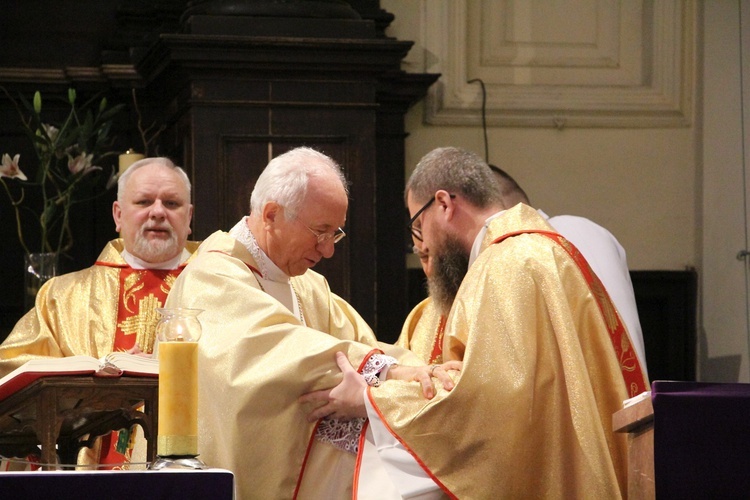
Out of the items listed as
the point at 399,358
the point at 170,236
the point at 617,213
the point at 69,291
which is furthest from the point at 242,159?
the point at 617,213

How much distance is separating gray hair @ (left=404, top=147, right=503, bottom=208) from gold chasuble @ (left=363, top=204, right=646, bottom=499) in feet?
1.58

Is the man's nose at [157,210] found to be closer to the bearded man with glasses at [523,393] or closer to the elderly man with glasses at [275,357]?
the elderly man with glasses at [275,357]

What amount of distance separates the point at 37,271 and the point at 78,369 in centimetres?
234

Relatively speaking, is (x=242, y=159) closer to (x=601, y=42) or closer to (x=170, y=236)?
(x=170, y=236)

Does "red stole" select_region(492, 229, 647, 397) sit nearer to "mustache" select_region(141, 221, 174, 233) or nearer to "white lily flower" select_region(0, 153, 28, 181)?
"mustache" select_region(141, 221, 174, 233)

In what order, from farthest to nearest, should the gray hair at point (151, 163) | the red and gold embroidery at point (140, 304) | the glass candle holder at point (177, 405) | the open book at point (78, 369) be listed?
1. the gray hair at point (151, 163)
2. the red and gold embroidery at point (140, 304)
3. the open book at point (78, 369)
4. the glass candle holder at point (177, 405)

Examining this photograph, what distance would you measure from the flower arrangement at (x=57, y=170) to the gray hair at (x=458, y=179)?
1.99m

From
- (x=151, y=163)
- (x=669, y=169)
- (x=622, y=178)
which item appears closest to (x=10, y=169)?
(x=151, y=163)

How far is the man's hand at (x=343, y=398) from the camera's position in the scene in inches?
151

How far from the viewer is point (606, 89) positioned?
7.08 metres

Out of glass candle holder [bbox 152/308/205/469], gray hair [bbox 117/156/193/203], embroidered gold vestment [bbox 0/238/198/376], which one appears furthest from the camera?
gray hair [bbox 117/156/193/203]

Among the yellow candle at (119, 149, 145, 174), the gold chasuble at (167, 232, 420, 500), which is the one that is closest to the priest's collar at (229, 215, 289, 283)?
the gold chasuble at (167, 232, 420, 500)

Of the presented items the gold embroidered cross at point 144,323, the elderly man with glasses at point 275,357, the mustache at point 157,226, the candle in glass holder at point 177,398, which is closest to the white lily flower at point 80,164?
the mustache at point 157,226

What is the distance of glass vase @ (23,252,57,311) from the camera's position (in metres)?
5.88
